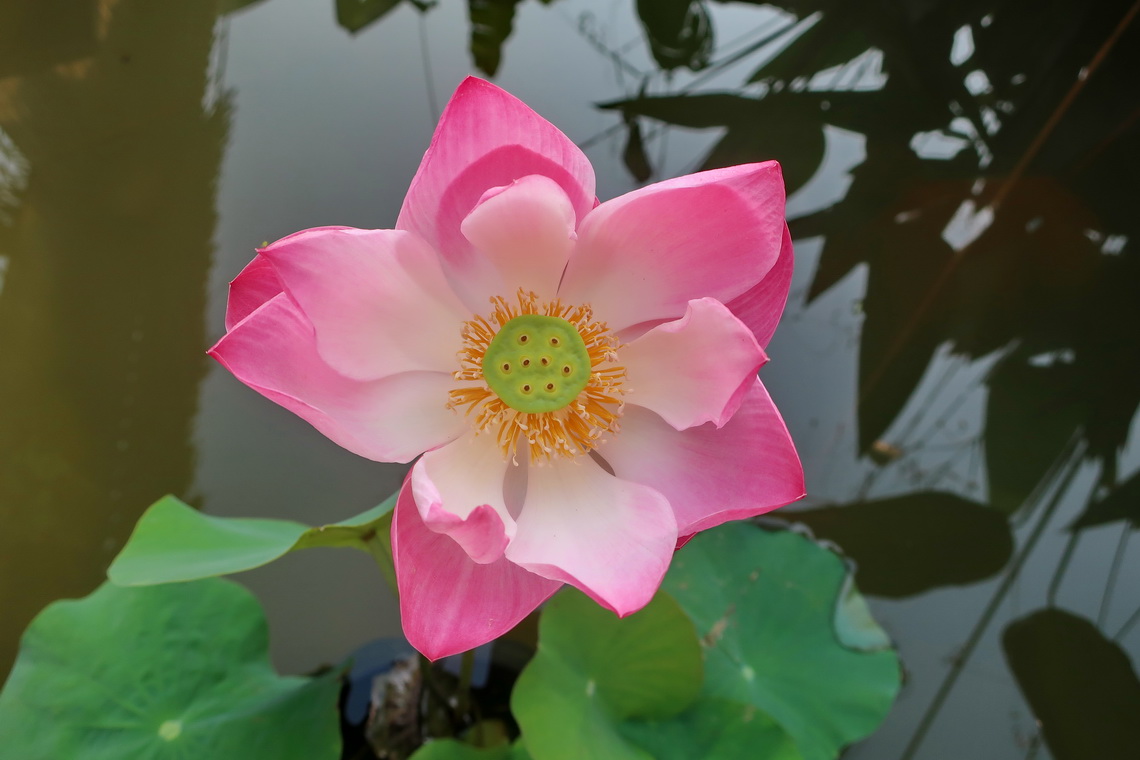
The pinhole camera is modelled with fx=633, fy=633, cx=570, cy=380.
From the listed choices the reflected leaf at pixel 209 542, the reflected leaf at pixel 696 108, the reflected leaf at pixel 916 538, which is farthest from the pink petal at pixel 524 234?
the reflected leaf at pixel 696 108

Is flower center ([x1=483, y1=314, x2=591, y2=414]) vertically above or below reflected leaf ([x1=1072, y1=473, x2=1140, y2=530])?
above

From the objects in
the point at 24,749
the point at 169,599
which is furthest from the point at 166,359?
the point at 24,749

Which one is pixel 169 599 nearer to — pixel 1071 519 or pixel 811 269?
pixel 811 269

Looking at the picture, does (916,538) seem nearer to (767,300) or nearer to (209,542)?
(767,300)

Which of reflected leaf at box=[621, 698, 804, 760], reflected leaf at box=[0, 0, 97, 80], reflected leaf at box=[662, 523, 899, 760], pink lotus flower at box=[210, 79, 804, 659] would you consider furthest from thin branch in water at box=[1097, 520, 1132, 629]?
reflected leaf at box=[0, 0, 97, 80]

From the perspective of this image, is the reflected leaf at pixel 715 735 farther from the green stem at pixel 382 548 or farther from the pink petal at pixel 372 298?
the pink petal at pixel 372 298

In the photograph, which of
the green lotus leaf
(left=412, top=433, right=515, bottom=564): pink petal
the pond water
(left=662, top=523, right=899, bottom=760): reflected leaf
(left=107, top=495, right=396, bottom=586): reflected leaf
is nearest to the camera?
(left=412, top=433, right=515, bottom=564): pink petal

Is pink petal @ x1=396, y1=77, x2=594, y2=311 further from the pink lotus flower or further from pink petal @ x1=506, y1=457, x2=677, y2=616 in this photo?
pink petal @ x1=506, y1=457, x2=677, y2=616
